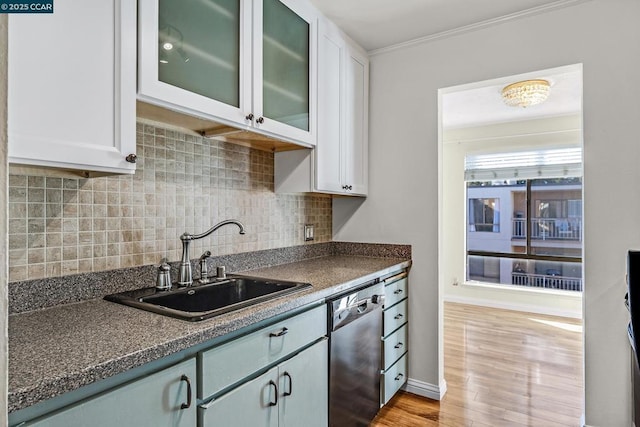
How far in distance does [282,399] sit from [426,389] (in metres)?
1.45

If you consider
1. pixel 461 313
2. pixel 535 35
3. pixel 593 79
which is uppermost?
pixel 535 35

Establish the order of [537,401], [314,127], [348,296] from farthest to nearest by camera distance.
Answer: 1. [537,401]
2. [314,127]
3. [348,296]

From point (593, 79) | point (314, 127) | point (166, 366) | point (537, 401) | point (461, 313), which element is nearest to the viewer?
point (166, 366)

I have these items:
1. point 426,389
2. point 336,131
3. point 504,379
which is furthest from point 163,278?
point 504,379

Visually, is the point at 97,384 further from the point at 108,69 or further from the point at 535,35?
the point at 535,35

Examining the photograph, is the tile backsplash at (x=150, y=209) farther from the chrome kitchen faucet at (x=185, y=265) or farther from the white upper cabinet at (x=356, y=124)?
the white upper cabinet at (x=356, y=124)

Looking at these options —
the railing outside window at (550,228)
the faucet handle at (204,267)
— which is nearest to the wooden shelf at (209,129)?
the faucet handle at (204,267)

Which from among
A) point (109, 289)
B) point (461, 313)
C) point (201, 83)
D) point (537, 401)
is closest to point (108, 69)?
point (201, 83)

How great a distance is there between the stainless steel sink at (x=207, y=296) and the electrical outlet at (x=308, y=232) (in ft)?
2.74

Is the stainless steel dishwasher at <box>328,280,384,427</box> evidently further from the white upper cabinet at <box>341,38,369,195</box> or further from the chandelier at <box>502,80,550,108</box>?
the chandelier at <box>502,80,550,108</box>

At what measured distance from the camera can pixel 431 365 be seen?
96.1 inches

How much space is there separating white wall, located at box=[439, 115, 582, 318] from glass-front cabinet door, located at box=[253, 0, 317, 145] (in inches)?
109

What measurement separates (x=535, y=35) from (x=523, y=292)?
355cm

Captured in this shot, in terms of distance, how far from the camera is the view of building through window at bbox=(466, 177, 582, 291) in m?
4.63
